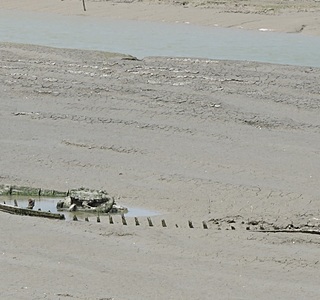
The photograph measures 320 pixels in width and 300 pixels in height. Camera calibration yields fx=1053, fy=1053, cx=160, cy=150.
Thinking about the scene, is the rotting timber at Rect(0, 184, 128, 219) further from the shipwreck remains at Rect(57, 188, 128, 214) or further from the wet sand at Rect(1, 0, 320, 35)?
the wet sand at Rect(1, 0, 320, 35)

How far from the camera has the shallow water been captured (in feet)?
95.8

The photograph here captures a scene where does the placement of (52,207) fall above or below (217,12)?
above

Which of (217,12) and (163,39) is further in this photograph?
(217,12)

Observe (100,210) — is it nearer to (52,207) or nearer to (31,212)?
(52,207)

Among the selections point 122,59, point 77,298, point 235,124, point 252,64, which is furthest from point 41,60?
point 77,298

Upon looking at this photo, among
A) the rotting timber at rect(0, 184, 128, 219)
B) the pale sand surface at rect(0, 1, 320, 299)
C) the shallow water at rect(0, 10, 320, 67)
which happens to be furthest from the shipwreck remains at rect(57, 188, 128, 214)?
the shallow water at rect(0, 10, 320, 67)

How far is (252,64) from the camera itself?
84.5 feet

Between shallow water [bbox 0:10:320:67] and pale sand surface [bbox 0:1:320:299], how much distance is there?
3034mm

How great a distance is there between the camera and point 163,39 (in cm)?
3250

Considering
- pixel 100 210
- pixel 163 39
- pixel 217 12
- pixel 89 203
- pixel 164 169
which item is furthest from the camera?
pixel 217 12

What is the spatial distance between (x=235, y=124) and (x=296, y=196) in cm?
398

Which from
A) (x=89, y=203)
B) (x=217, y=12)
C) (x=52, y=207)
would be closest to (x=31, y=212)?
(x=52, y=207)

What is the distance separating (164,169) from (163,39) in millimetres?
14900

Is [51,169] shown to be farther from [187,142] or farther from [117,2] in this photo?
[117,2]
